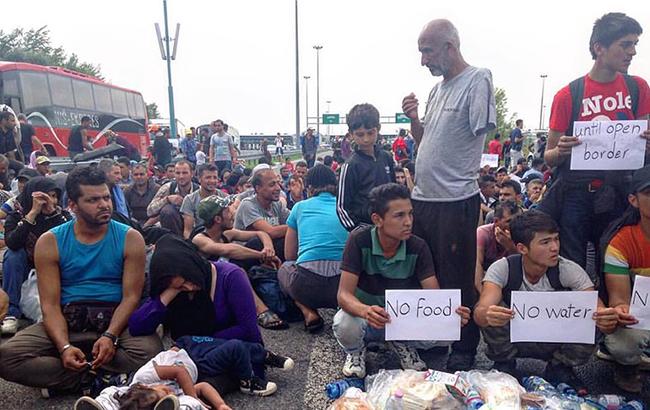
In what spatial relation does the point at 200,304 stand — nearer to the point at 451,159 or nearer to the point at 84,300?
the point at 84,300

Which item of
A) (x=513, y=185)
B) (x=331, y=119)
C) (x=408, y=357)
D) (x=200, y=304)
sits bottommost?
(x=331, y=119)

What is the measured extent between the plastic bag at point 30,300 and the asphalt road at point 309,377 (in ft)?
2.44

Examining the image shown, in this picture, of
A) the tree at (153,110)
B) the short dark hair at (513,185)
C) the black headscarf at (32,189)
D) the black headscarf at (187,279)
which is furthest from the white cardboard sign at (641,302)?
the tree at (153,110)

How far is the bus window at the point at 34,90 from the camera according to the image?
14.9 meters

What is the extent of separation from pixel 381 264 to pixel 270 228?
6.38 ft

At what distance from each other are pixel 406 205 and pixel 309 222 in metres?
1.35

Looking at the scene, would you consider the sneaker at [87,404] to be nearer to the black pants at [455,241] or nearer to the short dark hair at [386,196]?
the short dark hair at [386,196]

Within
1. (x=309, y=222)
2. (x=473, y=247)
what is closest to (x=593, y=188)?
(x=473, y=247)

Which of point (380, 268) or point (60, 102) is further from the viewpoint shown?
point (60, 102)

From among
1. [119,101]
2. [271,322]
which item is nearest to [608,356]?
[271,322]

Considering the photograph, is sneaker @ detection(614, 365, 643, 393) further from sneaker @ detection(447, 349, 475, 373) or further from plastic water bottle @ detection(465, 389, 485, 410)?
plastic water bottle @ detection(465, 389, 485, 410)

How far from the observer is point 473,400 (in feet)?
8.13

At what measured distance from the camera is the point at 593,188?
3.04 metres

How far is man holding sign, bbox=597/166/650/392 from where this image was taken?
8.89 feet
